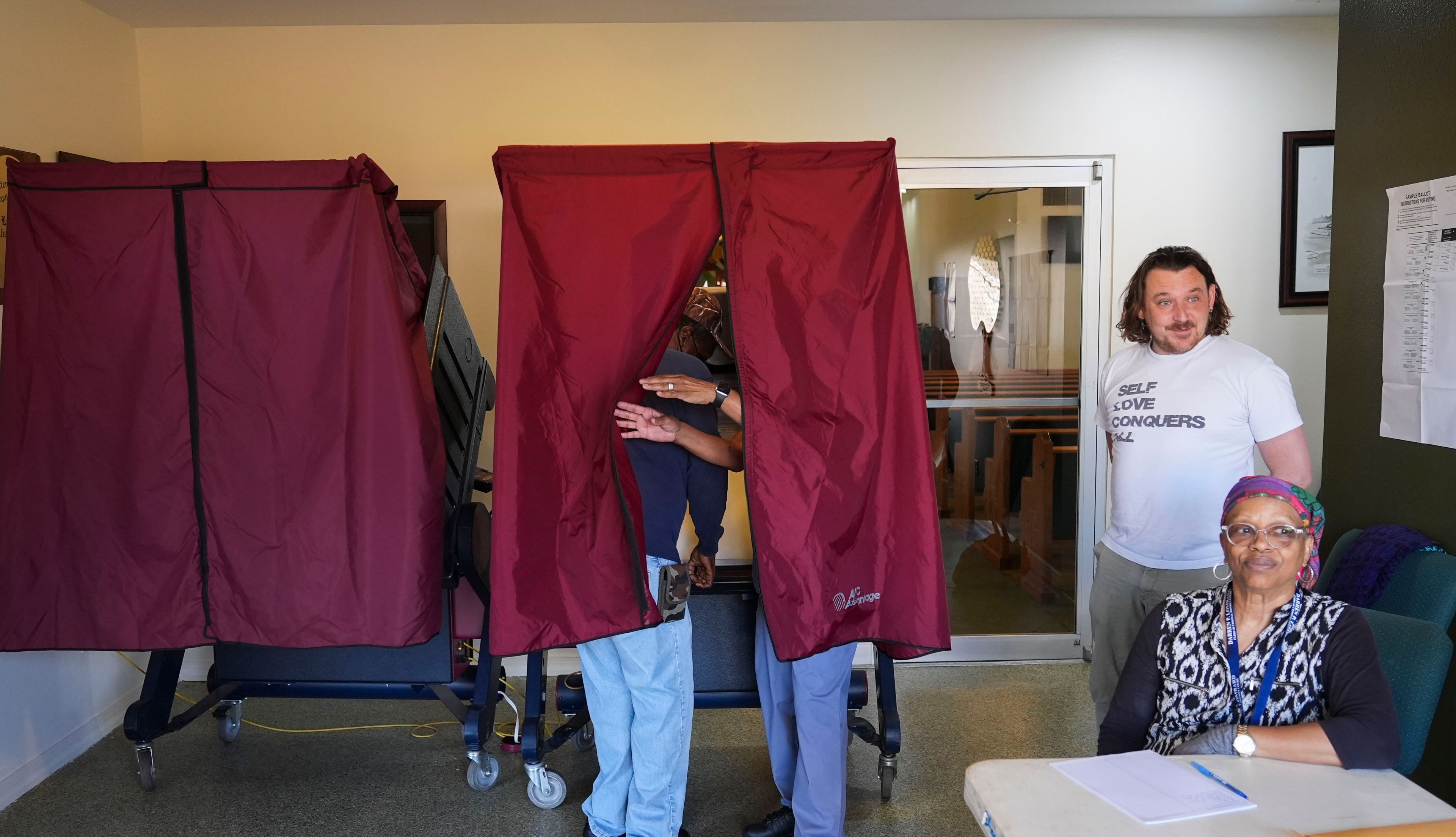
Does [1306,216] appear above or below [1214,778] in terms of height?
above

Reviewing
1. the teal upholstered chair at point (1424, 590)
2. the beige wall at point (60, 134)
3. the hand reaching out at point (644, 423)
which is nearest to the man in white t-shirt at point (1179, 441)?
the teal upholstered chair at point (1424, 590)

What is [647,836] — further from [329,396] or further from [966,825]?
[329,396]

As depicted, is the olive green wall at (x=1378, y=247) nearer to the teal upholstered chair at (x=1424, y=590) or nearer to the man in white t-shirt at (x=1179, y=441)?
the teal upholstered chair at (x=1424, y=590)

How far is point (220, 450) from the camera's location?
229cm

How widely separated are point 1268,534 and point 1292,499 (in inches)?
3.3

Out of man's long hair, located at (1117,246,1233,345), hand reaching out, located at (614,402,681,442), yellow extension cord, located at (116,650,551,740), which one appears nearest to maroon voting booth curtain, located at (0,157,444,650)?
hand reaching out, located at (614,402,681,442)

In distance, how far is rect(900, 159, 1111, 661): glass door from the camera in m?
3.83

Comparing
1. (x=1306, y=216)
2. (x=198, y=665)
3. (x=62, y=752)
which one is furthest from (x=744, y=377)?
(x=198, y=665)

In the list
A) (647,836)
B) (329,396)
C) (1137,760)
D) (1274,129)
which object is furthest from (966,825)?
(1274,129)

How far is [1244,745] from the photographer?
151 cm

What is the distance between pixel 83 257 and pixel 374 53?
1.76 meters

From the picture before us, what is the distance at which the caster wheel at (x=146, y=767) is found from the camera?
2.81 m

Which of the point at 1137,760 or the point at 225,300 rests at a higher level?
the point at 225,300

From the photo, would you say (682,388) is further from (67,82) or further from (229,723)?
(67,82)
